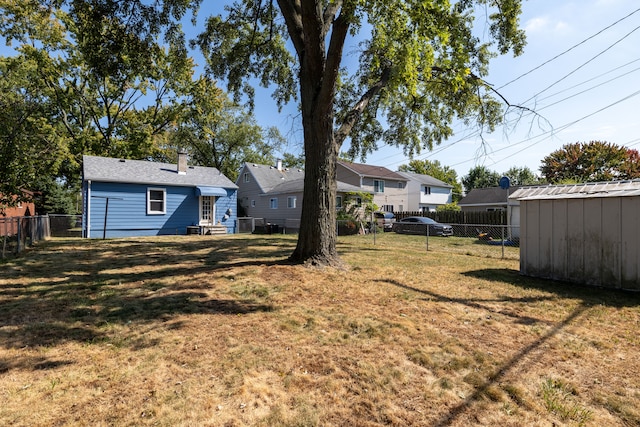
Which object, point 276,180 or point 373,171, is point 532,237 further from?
point 373,171

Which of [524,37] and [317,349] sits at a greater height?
[524,37]

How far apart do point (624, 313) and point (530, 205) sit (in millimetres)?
3470

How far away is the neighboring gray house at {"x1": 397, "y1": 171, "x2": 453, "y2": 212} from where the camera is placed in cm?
3791

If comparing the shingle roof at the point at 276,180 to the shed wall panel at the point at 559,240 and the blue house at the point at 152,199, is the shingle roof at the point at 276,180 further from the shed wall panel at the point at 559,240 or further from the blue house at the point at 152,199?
the shed wall panel at the point at 559,240

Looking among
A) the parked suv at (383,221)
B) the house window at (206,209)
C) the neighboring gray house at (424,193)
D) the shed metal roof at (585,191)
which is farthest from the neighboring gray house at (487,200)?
the house window at (206,209)

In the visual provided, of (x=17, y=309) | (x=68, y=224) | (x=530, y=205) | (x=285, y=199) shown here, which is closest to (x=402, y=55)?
(x=530, y=205)

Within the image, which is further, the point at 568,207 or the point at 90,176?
the point at 90,176

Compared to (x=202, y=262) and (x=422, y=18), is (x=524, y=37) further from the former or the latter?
(x=202, y=262)

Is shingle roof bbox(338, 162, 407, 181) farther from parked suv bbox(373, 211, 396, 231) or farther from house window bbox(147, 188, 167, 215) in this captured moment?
house window bbox(147, 188, 167, 215)

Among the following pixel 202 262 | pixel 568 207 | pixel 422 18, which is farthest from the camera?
pixel 202 262

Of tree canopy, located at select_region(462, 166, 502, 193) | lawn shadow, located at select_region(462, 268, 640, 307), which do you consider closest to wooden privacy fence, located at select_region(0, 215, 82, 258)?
lawn shadow, located at select_region(462, 268, 640, 307)

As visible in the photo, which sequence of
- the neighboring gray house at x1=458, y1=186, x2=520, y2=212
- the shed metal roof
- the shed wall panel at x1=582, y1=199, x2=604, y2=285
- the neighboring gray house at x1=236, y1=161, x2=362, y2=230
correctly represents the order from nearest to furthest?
the shed metal roof
the shed wall panel at x1=582, y1=199, x2=604, y2=285
the neighboring gray house at x1=236, y1=161, x2=362, y2=230
the neighboring gray house at x1=458, y1=186, x2=520, y2=212

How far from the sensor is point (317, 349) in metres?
3.61

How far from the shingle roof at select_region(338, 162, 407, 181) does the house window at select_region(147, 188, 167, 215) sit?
62.3ft
